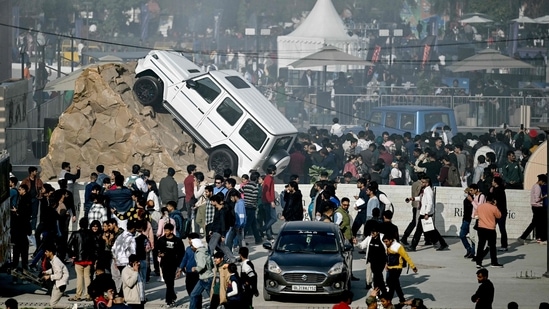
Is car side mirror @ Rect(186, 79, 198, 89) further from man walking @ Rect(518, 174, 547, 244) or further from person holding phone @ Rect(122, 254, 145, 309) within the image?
person holding phone @ Rect(122, 254, 145, 309)

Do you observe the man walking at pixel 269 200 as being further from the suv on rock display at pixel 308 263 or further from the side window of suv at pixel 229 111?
the suv on rock display at pixel 308 263

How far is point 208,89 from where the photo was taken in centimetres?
3039

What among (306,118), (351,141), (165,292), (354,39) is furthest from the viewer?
(354,39)

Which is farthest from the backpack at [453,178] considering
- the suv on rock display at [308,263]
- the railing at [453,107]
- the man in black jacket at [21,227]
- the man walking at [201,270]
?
the railing at [453,107]

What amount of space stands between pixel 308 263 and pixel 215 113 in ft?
36.4

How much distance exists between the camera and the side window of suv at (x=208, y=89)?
99.5ft

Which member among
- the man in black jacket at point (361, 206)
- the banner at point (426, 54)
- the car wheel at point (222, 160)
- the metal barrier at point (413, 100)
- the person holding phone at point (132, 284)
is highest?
the banner at point (426, 54)

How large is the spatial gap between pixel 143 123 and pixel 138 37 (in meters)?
52.2

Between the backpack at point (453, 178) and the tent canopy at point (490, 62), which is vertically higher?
the tent canopy at point (490, 62)

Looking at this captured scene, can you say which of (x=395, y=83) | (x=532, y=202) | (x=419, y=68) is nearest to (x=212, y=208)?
(x=532, y=202)

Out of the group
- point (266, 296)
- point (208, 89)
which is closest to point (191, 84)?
point (208, 89)

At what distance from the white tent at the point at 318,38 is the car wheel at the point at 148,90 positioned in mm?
26285

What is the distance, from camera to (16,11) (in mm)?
65562

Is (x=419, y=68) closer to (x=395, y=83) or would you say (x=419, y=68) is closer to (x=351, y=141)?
(x=395, y=83)
